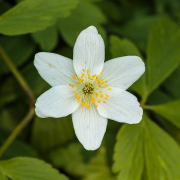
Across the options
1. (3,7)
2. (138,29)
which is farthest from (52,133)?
(138,29)

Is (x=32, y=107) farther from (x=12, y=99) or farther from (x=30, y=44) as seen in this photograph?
(x=30, y=44)

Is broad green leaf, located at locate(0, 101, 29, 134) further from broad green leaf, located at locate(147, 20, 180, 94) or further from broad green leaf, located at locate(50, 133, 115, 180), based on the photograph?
broad green leaf, located at locate(147, 20, 180, 94)

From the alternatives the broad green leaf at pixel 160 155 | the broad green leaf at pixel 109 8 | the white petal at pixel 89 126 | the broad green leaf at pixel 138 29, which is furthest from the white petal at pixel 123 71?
the broad green leaf at pixel 109 8

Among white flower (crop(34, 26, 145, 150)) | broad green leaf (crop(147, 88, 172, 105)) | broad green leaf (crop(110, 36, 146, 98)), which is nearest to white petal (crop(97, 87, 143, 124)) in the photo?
white flower (crop(34, 26, 145, 150))

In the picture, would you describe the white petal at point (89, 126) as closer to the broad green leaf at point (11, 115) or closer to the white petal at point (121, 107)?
the white petal at point (121, 107)

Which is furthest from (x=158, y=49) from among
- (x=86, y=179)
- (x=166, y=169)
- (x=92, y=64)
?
(x=86, y=179)

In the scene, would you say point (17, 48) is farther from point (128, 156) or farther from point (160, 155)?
point (160, 155)
